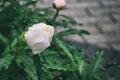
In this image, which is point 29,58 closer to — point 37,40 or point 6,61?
point 6,61

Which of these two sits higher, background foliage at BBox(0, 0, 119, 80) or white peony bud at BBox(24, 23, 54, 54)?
white peony bud at BBox(24, 23, 54, 54)

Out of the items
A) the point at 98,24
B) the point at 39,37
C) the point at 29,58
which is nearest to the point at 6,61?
the point at 29,58

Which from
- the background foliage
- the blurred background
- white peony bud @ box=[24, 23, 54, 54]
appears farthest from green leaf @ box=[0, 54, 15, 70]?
the blurred background

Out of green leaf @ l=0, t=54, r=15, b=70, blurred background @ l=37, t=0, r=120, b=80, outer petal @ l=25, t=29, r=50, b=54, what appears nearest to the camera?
outer petal @ l=25, t=29, r=50, b=54

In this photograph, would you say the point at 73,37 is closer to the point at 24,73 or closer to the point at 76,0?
the point at 76,0

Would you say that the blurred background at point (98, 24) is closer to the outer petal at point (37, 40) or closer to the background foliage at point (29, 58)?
the background foliage at point (29, 58)

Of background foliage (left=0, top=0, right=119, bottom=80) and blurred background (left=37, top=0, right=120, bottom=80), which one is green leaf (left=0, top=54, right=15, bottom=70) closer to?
background foliage (left=0, top=0, right=119, bottom=80)

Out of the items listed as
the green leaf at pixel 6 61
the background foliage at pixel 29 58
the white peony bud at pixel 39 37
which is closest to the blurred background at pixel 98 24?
the background foliage at pixel 29 58
